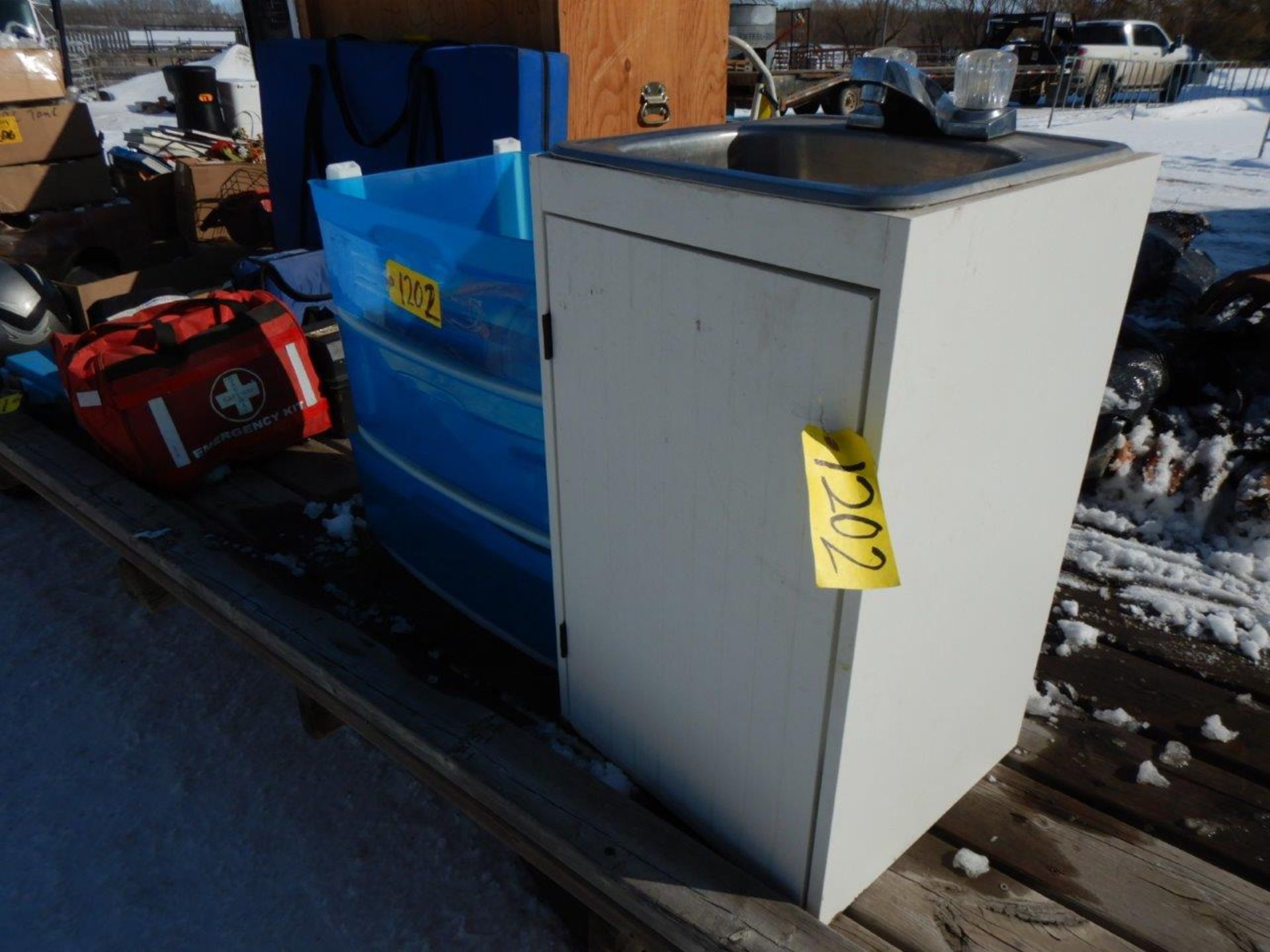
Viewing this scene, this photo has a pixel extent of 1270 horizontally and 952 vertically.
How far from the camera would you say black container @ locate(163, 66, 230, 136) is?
29.6 ft

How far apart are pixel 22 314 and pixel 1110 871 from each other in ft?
12.6

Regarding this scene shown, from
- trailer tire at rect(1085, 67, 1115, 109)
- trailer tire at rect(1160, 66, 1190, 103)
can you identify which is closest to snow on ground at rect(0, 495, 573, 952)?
trailer tire at rect(1085, 67, 1115, 109)

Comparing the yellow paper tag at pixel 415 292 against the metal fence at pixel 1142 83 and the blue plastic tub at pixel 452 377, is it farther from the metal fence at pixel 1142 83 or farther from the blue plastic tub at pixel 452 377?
the metal fence at pixel 1142 83

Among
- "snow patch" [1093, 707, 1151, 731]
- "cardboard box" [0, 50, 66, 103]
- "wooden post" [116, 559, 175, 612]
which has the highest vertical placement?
"cardboard box" [0, 50, 66, 103]

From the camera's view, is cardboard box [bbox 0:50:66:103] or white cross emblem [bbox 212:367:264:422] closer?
white cross emblem [bbox 212:367:264:422]

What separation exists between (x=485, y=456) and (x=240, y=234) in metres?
4.03

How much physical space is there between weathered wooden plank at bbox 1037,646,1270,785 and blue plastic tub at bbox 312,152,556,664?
3.48 ft

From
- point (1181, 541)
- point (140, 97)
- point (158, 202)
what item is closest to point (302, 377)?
point (1181, 541)

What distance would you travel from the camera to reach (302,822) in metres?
1.99

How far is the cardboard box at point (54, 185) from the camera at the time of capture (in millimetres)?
5062

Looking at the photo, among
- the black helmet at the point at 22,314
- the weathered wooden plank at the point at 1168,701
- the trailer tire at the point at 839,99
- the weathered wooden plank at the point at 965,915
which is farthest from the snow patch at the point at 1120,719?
the trailer tire at the point at 839,99

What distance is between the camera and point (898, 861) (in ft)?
4.82

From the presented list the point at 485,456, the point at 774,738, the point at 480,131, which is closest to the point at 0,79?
the point at 480,131

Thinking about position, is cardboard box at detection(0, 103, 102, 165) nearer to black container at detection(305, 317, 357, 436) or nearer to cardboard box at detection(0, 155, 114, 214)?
cardboard box at detection(0, 155, 114, 214)
